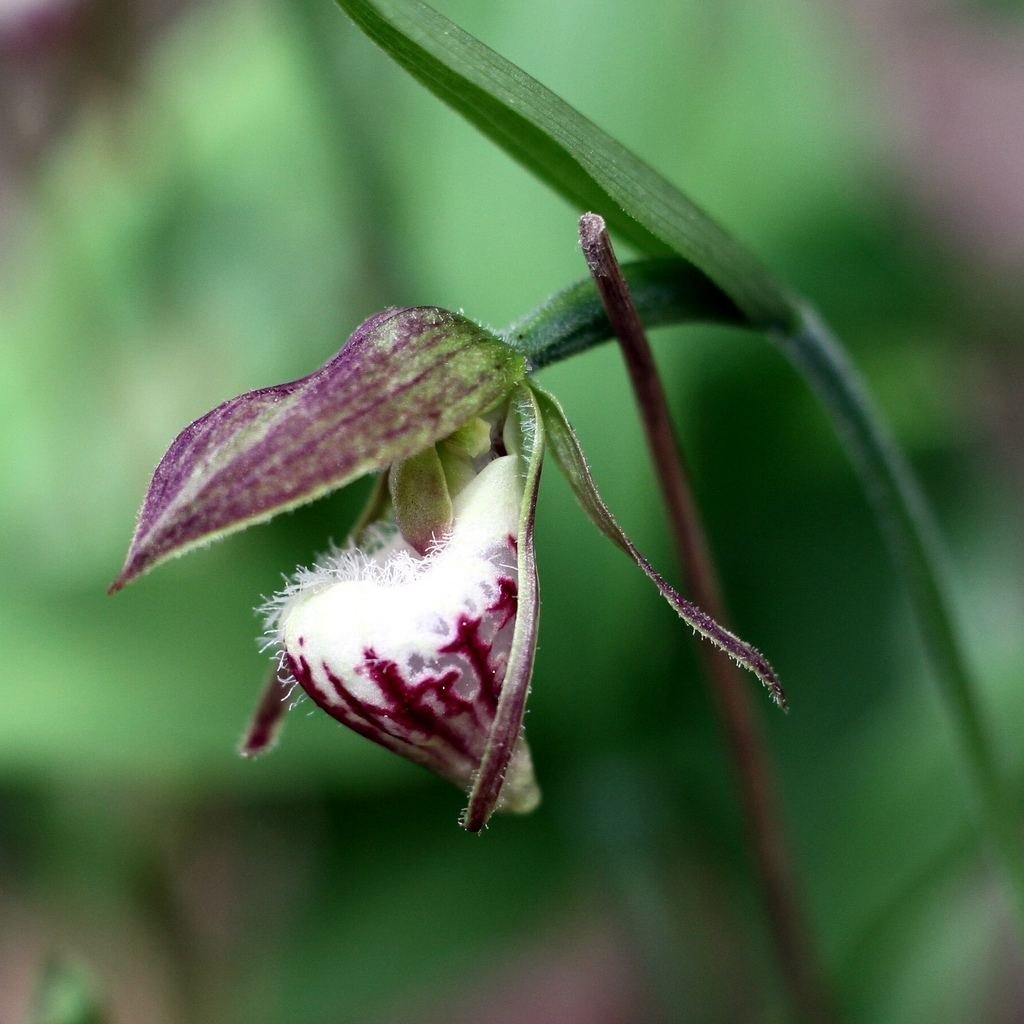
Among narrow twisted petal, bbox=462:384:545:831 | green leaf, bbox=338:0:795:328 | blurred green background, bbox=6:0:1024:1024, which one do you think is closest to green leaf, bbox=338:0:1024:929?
green leaf, bbox=338:0:795:328

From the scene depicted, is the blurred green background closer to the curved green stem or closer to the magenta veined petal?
the curved green stem

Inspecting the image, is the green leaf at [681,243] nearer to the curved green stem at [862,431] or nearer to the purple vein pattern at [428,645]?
the curved green stem at [862,431]

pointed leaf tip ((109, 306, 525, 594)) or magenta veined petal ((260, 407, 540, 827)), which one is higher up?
pointed leaf tip ((109, 306, 525, 594))

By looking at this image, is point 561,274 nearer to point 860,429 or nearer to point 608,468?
point 608,468

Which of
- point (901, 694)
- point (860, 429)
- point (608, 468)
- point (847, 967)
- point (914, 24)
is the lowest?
point (847, 967)

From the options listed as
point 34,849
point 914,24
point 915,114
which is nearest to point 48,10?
point 34,849
